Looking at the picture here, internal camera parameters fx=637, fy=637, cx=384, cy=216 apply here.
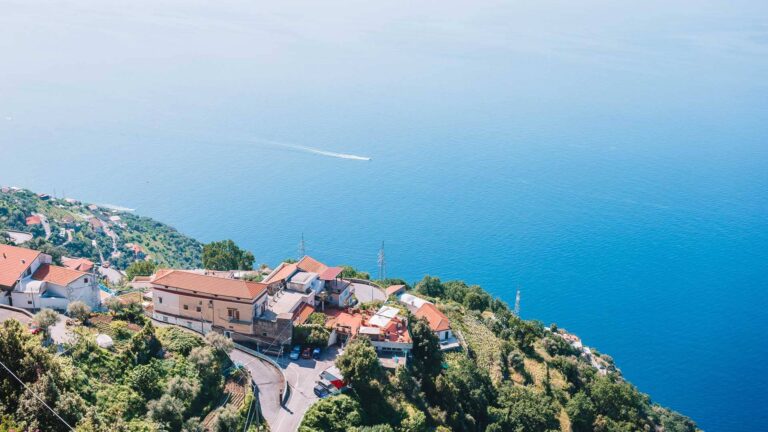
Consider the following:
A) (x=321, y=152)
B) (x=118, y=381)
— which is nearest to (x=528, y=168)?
(x=321, y=152)

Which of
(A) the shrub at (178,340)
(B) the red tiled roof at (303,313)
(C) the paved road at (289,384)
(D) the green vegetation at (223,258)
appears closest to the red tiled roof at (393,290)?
(B) the red tiled roof at (303,313)

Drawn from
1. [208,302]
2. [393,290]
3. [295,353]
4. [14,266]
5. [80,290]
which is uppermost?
[14,266]

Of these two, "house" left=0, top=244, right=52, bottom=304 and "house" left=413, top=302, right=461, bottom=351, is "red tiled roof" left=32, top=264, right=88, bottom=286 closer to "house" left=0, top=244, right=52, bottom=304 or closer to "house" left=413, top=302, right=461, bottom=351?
"house" left=0, top=244, right=52, bottom=304

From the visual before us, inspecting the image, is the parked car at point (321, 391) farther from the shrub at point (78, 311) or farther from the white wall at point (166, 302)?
the shrub at point (78, 311)

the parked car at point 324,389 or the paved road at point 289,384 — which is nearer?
the paved road at point 289,384

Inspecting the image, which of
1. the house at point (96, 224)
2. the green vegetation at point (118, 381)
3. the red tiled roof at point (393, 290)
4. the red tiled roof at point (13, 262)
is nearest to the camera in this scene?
the green vegetation at point (118, 381)

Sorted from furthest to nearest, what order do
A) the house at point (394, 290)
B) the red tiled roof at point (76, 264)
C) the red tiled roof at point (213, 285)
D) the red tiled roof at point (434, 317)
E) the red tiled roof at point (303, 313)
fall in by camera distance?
the house at point (394, 290)
the red tiled roof at point (76, 264)
the red tiled roof at point (434, 317)
the red tiled roof at point (303, 313)
the red tiled roof at point (213, 285)

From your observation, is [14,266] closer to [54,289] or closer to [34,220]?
[54,289]

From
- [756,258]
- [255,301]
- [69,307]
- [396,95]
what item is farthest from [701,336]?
[396,95]
